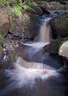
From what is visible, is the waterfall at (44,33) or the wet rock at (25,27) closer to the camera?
the wet rock at (25,27)

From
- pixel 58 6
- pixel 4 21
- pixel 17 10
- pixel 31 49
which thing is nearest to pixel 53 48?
pixel 31 49

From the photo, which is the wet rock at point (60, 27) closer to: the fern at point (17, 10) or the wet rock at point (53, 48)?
the wet rock at point (53, 48)

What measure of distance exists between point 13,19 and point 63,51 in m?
4.75

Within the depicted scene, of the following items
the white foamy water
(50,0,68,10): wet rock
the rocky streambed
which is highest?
(50,0,68,10): wet rock

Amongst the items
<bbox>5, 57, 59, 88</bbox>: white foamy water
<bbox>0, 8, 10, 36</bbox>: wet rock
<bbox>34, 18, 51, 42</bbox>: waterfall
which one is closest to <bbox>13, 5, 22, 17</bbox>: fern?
<bbox>0, 8, 10, 36</bbox>: wet rock

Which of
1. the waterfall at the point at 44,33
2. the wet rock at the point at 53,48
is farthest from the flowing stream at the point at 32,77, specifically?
the waterfall at the point at 44,33

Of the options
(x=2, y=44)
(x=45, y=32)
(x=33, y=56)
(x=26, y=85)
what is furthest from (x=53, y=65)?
(x=45, y=32)

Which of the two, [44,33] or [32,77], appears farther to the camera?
[44,33]

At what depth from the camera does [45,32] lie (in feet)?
28.6

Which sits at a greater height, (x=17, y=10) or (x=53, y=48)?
(x=17, y=10)

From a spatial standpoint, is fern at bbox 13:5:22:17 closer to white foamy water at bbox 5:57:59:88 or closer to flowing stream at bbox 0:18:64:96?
flowing stream at bbox 0:18:64:96

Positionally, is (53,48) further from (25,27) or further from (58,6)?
(58,6)

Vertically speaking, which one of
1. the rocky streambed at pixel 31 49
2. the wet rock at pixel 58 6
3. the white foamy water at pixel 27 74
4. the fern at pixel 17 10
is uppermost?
the fern at pixel 17 10

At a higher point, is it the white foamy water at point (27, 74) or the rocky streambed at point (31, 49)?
the rocky streambed at point (31, 49)
